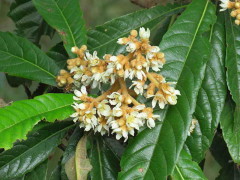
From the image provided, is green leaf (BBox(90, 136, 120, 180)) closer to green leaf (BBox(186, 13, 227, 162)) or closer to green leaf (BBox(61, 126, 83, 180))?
green leaf (BBox(61, 126, 83, 180))

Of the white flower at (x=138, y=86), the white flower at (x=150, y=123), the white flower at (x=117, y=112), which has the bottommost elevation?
the white flower at (x=150, y=123)

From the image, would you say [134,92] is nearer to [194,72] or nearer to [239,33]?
[194,72]

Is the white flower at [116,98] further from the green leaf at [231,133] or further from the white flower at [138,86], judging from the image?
the green leaf at [231,133]

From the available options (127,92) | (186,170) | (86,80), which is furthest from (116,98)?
(186,170)

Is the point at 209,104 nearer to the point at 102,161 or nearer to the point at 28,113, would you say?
the point at 102,161

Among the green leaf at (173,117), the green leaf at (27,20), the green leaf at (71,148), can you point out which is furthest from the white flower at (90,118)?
the green leaf at (27,20)

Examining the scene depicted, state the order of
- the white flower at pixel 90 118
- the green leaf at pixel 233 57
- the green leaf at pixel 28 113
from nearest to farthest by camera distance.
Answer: the green leaf at pixel 28 113 → the white flower at pixel 90 118 → the green leaf at pixel 233 57
